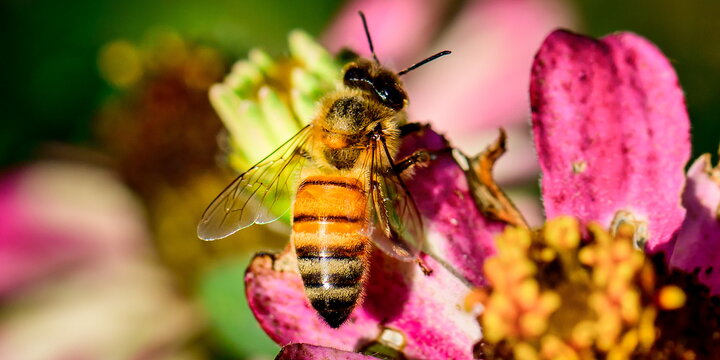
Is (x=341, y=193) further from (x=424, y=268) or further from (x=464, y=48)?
(x=464, y=48)

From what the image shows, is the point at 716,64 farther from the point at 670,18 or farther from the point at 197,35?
the point at 197,35

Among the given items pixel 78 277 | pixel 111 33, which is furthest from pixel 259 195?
pixel 111 33

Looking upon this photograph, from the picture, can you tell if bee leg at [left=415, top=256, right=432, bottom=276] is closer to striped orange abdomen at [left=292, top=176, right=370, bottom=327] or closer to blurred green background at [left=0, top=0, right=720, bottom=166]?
striped orange abdomen at [left=292, top=176, right=370, bottom=327]

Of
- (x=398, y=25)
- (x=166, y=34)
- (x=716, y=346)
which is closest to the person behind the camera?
(x=716, y=346)

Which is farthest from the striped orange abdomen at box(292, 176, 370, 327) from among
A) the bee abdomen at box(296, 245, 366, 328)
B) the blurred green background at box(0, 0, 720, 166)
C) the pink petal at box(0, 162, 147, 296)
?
the blurred green background at box(0, 0, 720, 166)

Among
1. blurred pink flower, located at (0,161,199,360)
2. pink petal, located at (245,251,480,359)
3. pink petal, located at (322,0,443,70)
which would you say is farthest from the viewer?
pink petal, located at (322,0,443,70)

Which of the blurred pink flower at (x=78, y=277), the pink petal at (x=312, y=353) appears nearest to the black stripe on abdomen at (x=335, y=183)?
the pink petal at (x=312, y=353)

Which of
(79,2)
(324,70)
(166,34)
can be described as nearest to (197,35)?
(166,34)
